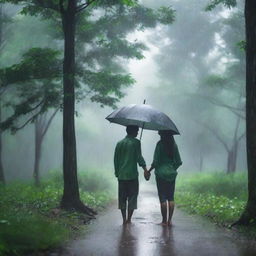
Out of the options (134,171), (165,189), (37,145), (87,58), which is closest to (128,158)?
(134,171)

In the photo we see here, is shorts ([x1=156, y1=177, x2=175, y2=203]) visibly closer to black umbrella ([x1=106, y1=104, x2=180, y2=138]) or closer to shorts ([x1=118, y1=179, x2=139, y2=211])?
shorts ([x1=118, y1=179, x2=139, y2=211])

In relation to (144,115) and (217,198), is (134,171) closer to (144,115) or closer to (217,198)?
(144,115)

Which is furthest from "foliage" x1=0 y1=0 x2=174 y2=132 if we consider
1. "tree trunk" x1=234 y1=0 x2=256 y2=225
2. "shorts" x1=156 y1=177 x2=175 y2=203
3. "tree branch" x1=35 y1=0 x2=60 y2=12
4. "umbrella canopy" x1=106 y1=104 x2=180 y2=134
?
"shorts" x1=156 y1=177 x2=175 y2=203

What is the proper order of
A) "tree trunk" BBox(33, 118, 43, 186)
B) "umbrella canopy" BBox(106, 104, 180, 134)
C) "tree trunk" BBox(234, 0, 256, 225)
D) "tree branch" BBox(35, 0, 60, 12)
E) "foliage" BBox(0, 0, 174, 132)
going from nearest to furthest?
1. "tree trunk" BBox(234, 0, 256, 225)
2. "umbrella canopy" BBox(106, 104, 180, 134)
3. "tree branch" BBox(35, 0, 60, 12)
4. "foliage" BBox(0, 0, 174, 132)
5. "tree trunk" BBox(33, 118, 43, 186)

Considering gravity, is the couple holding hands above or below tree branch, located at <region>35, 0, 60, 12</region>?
below

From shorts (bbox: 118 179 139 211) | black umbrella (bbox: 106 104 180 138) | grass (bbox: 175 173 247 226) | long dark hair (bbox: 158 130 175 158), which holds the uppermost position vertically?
black umbrella (bbox: 106 104 180 138)

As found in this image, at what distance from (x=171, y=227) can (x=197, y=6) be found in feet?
87.5

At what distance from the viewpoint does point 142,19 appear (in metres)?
17.1

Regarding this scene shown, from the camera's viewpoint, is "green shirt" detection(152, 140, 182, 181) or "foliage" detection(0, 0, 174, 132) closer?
"green shirt" detection(152, 140, 182, 181)

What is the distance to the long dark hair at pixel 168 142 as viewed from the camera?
362 inches

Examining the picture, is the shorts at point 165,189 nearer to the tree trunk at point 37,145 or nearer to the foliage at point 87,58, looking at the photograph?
the foliage at point 87,58

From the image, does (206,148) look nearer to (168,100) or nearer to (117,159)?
(168,100)

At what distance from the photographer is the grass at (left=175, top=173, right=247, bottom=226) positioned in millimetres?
10281

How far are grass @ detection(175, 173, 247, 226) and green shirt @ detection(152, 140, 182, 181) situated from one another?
167cm
